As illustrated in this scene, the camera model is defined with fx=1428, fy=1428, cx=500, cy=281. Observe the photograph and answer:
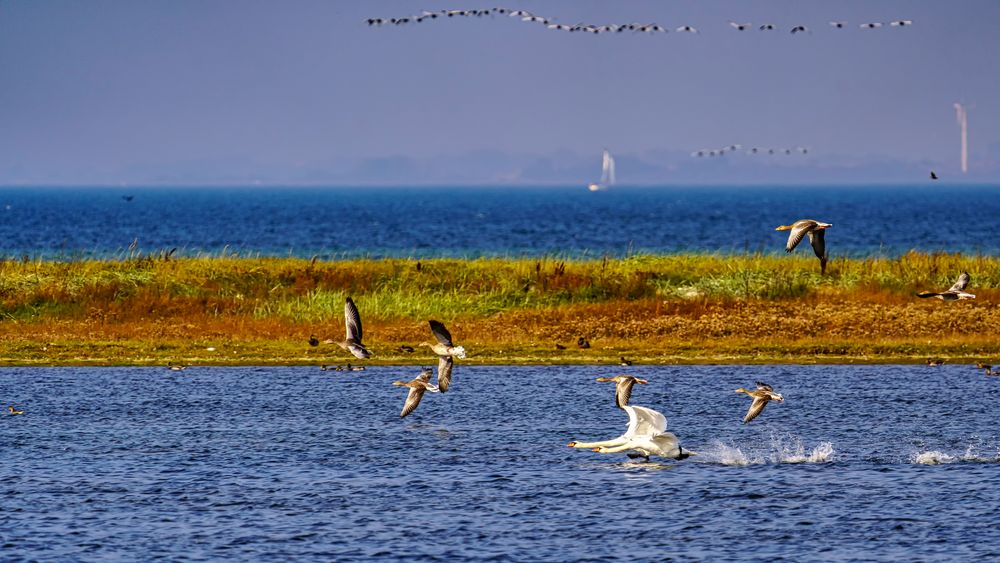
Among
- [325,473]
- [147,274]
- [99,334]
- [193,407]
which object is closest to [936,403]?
[325,473]

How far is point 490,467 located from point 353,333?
3.83 m

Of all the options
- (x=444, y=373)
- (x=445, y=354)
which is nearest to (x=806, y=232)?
(x=445, y=354)

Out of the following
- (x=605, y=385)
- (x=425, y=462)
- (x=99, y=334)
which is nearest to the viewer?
(x=425, y=462)

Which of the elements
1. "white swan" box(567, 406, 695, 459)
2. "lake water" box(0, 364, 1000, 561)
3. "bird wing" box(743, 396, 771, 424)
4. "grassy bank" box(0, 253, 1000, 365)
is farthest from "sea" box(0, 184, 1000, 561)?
"grassy bank" box(0, 253, 1000, 365)

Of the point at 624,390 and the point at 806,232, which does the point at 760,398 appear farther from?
the point at 806,232

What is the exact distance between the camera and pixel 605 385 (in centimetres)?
3375

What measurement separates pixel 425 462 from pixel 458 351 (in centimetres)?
217

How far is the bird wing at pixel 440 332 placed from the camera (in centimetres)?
2338

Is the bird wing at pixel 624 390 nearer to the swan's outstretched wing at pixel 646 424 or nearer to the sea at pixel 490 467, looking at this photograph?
Answer: the swan's outstretched wing at pixel 646 424

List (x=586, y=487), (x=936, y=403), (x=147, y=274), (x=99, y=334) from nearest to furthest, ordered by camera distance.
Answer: (x=586, y=487) < (x=936, y=403) < (x=99, y=334) < (x=147, y=274)

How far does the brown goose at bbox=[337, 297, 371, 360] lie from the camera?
2539 centimetres

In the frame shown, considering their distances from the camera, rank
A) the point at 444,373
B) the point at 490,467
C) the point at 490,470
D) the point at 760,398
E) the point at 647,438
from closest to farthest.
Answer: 1. the point at 647,438
2. the point at 490,470
3. the point at 490,467
4. the point at 760,398
5. the point at 444,373

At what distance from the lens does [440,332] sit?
2386 cm

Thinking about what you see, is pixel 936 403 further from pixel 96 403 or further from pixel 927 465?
pixel 96 403
